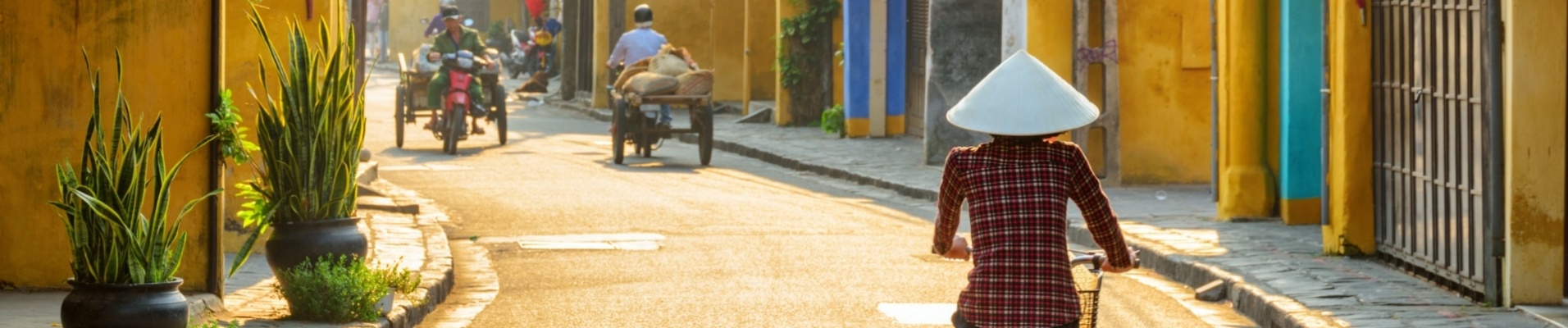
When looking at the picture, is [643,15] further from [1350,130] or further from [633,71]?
[1350,130]

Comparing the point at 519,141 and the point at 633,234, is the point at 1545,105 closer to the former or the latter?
the point at 633,234

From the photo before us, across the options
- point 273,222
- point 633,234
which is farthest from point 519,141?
→ point 273,222

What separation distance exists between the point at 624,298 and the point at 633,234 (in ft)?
10.5

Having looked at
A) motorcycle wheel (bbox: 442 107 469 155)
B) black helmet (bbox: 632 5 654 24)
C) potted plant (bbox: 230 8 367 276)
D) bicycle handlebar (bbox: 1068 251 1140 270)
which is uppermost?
black helmet (bbox: 632 5 654 24)

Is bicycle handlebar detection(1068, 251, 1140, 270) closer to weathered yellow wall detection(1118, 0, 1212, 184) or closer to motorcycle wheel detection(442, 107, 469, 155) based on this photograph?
weathered yellow wall detection(1118, 0, 1212, 184)

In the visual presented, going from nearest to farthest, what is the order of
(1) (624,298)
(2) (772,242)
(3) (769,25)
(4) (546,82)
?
(1) (624,298)
(2) (772,242)
(3) (769,25)
(4) (546,82)

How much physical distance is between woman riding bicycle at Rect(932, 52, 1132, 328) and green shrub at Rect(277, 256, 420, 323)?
3.53 m

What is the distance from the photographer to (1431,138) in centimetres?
1026

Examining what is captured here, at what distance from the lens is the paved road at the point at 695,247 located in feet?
32.2

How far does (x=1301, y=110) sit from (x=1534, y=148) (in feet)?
13.6

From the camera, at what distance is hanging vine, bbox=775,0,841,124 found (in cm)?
2642

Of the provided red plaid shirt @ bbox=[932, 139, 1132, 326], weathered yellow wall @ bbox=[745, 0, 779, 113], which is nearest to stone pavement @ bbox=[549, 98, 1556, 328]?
red plaid shirt @ bbox=[932, 139, 1132, 326]

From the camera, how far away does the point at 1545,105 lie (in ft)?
29.6

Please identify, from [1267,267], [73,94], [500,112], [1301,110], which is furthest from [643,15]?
[73,94]
